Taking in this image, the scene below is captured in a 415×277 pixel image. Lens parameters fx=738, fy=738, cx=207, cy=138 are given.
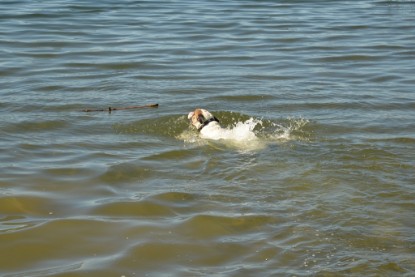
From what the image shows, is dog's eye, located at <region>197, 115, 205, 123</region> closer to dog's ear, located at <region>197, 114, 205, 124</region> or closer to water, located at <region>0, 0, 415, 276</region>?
dog's ear, located at <region>197, 114, 205, 124</region>

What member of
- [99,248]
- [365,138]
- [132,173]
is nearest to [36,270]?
[99,248]

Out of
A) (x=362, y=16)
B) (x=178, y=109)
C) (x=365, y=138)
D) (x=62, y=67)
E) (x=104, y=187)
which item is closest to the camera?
(x=104, y=187)

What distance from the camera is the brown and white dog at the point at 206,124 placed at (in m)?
8.35

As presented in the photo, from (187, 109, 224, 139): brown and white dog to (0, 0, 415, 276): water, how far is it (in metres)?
0.15

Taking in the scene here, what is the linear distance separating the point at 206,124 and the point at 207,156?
0.75 metres

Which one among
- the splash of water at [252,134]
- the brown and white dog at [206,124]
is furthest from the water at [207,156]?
the brown and white dog at [206,124]

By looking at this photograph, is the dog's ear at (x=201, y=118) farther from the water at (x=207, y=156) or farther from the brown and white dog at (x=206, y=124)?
the water at (x=207, y=156)

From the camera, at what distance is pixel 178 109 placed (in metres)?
9.71

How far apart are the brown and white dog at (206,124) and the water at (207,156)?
0.51ft

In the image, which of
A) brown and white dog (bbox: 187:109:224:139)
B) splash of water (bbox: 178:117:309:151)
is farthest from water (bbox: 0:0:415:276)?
brown and white dog (bbox: 187:109:224:139)

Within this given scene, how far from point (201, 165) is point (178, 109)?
2288 mm

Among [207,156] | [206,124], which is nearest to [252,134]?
[206,124]

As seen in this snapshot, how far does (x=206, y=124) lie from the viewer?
848 centimetres

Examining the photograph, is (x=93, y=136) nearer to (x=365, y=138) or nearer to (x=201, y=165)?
(x=201, y=165)
